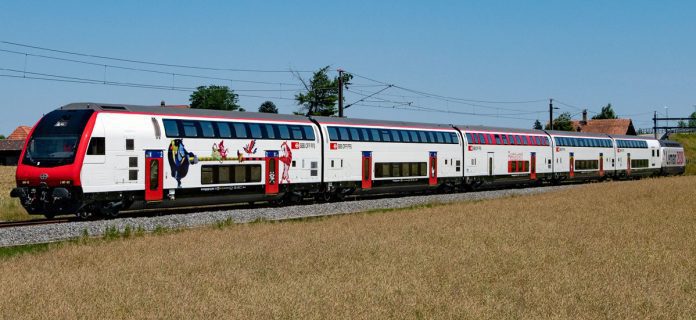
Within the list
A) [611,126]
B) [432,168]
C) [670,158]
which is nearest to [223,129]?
[432,168]

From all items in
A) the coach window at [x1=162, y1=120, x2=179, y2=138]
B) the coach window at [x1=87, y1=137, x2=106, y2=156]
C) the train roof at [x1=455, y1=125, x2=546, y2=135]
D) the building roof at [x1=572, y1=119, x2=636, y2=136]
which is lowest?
the coach window at [x1=87, y1=137, x2=106, y2=156]

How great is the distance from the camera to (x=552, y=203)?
29.8 m

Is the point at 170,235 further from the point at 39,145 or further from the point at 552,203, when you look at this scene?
the point at 552,203

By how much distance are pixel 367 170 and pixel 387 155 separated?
165cm

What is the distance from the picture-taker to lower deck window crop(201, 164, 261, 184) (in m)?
27.7

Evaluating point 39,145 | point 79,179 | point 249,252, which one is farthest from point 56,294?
point 39,145

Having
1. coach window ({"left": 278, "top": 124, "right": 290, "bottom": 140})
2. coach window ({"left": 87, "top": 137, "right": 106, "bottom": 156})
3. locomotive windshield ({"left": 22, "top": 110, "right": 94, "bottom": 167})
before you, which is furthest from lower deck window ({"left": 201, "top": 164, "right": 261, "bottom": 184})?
locomotive windshield ({"left": 22, "top": 110, "right": 94, "bottom": 167})

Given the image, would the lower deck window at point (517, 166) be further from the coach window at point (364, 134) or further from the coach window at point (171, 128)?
the coach window at point (171, 128)

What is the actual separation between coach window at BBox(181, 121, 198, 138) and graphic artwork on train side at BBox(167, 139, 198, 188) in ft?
1.34

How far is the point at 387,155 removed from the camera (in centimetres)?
3675

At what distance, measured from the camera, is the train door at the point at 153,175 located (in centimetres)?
2548

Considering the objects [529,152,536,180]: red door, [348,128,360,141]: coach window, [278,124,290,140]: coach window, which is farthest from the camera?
[529,152,536,180]: red door

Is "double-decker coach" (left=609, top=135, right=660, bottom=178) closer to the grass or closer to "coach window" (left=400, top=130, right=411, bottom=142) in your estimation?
"coach window" (left=400, top=130, right=411, bottom=142)

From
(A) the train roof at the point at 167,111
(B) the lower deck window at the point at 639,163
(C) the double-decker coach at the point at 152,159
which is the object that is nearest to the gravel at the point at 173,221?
(C) the double-decker coach at the point at 152,159
